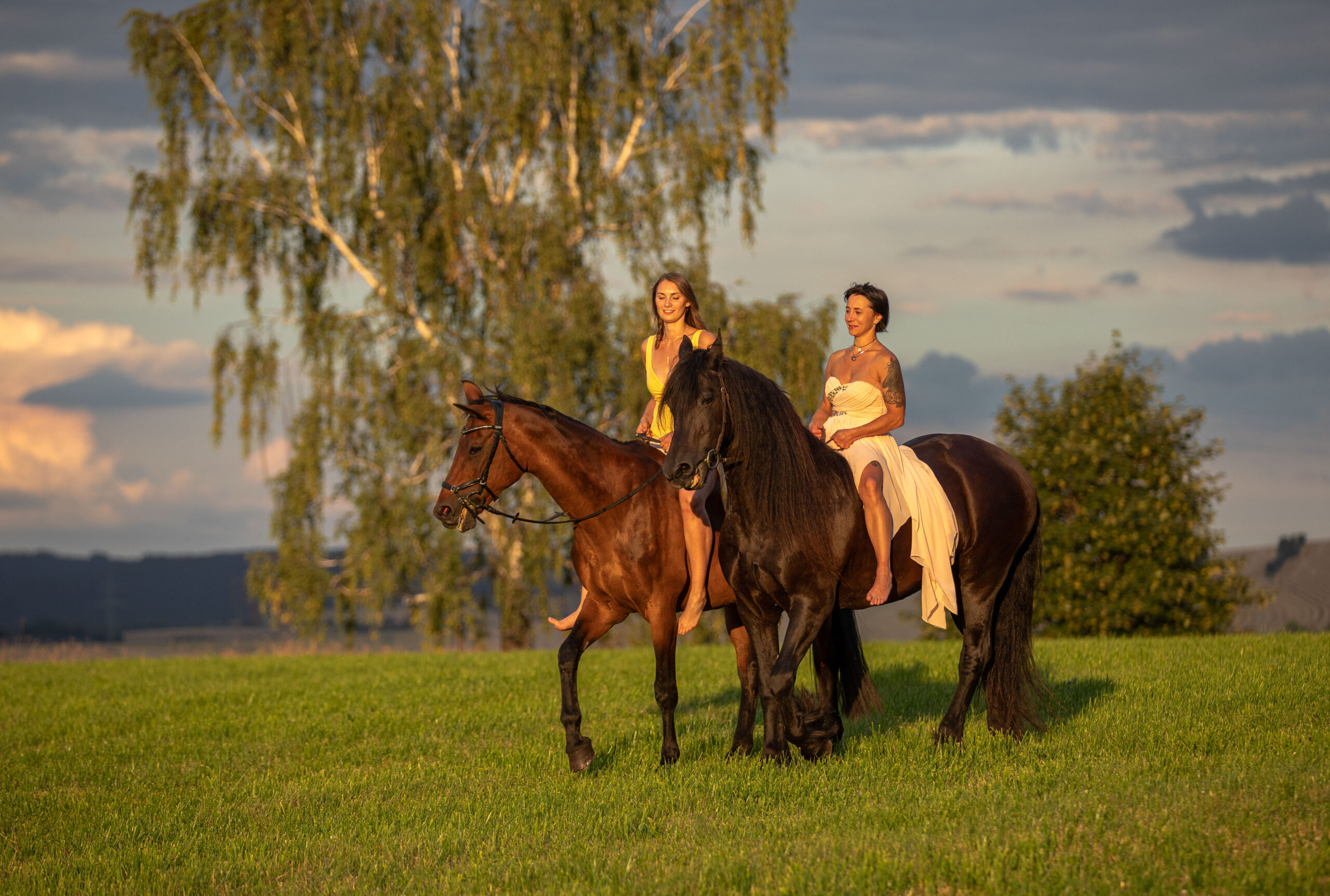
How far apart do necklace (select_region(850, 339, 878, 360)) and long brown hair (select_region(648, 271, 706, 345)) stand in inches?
42.2

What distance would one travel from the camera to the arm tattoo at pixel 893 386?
7.83m

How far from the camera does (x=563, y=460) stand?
7688mm

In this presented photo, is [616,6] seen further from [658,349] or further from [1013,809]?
[1013,809]

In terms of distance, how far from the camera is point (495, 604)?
963 inches

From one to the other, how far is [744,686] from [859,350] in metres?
2.61

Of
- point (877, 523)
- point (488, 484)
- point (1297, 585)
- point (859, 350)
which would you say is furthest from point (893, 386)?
point (1297, 585)

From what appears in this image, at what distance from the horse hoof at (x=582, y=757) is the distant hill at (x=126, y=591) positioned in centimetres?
10044

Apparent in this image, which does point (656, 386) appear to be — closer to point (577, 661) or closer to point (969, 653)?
point (577, 661)

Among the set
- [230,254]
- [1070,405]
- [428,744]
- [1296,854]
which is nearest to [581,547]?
[428,744]

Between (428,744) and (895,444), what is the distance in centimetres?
490

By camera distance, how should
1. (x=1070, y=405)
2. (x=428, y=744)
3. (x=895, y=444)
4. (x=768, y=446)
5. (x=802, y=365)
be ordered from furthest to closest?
(x=802, y=365)
(x=1070, y=405)
(x=428, y=744)
(x=895, y=444)
(x=768, y=446)

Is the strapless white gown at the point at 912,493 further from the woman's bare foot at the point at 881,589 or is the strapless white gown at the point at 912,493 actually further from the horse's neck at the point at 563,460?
the horse's neck at the point at 563,460

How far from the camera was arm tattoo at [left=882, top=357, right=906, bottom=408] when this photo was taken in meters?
7.83

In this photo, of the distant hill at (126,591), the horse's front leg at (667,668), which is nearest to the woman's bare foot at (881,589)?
the horse's front leg at (667,668)
